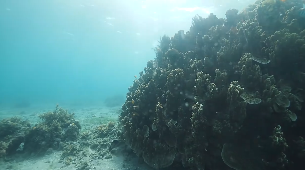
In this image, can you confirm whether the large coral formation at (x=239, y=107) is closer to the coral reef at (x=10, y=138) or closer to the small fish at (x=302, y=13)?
the small fish at (x=302, y=13)

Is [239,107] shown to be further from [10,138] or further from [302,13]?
[10,138]

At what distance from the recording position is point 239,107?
4.80m

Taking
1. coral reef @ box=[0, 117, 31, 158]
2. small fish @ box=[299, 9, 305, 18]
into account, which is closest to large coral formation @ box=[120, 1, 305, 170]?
small fish @ box=[299, 9, 305, 18]

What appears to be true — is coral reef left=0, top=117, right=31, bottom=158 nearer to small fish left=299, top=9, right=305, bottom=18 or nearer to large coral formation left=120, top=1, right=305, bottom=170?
large coral formation left=120, top=1, right=305, bottom=170

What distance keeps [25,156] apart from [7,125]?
4.34 metres

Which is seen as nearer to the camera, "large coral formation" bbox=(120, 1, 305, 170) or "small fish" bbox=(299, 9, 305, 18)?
"large coral formation" bbox=(120, 1, 305, 170)

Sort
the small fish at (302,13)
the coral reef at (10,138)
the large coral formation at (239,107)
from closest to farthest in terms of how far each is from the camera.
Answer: the large coral formation at (239,107) < the small fish at (302,13) < the coral reef at (10,138)

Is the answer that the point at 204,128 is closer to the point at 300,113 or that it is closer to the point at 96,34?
the point at 300,113

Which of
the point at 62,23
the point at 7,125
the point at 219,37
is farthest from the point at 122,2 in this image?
the point at 219,37

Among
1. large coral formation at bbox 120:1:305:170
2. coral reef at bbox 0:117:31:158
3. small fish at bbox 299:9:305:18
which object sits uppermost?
small fish at bbox 299:9:305:18

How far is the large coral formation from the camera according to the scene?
4762 millimetres

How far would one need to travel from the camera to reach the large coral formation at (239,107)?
4.76 m

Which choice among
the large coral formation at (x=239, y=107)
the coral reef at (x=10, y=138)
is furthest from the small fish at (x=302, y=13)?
the coral reef at (x=10, y=138)

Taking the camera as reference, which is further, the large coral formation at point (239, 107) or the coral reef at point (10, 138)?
the coral reef at point (10, 138)
